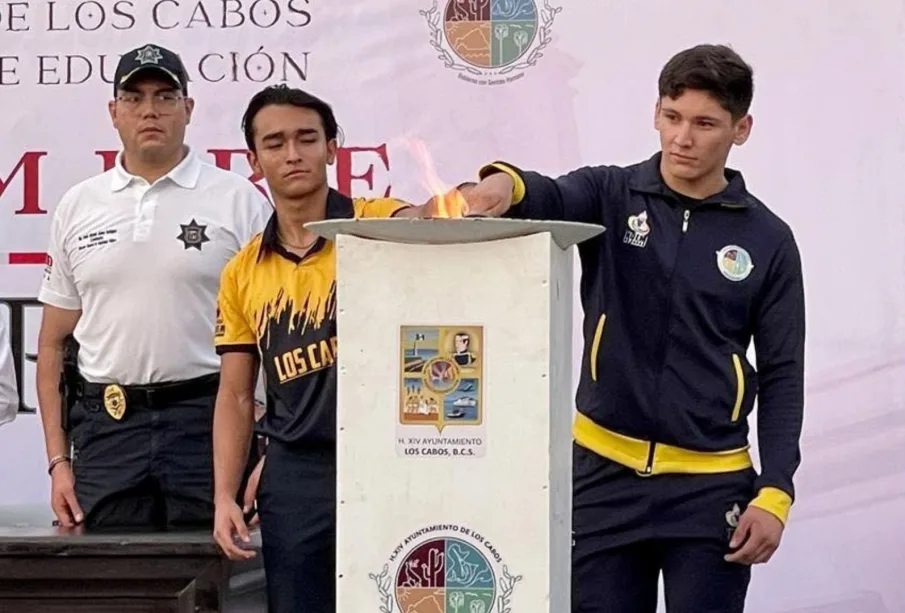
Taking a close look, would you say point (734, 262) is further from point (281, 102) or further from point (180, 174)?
point (180, 174)

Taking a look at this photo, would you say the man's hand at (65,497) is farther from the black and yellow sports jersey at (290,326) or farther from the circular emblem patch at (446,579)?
the circular emblem patch at (446,579)

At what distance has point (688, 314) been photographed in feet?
8.08

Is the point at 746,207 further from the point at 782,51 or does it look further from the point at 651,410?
the point at 782,51

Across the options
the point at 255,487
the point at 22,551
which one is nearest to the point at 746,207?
the point at 255,487

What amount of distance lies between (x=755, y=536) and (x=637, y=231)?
507 mm

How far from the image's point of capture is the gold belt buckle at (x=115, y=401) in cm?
324

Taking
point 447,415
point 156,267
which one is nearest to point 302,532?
point 447,415

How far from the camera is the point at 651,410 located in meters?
2.47

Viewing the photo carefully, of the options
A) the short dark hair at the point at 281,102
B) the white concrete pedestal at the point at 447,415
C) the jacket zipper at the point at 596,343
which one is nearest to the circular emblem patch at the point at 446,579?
the white concrete pedestal at the point at 447,415

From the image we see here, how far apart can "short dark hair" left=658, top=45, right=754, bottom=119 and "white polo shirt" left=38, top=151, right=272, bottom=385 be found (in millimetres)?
1123

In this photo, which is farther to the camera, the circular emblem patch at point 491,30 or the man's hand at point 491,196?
the circular emblem patch at point 491,30

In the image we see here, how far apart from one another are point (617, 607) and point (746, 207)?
67 centimetres

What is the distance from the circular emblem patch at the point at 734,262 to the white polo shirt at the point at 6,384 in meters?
1.62

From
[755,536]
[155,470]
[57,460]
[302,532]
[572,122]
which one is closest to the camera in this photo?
[755,536]
